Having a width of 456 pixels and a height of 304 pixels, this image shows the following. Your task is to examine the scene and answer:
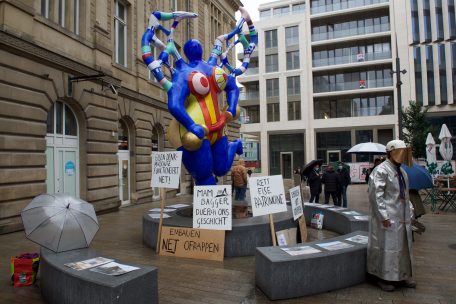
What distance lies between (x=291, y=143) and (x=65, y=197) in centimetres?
3905

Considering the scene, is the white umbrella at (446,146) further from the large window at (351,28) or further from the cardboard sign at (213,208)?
the large window at (351,28)

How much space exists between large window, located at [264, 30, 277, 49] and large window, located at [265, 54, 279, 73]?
1331mm

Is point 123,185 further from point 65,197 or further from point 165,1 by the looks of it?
point 65,197

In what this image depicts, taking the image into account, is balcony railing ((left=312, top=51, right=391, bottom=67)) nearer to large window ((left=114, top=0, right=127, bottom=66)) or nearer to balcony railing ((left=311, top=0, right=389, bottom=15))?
balcony railing ((left=311, top=0, right=389, bottom=15))

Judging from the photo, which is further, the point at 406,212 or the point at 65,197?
the point at 65,197

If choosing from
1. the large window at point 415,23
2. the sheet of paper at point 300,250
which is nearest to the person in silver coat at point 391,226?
the sheet of paper at point 300,250

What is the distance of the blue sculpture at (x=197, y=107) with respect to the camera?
7422 mm

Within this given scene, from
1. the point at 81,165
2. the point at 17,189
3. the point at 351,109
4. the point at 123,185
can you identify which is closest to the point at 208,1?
the point at 123,185

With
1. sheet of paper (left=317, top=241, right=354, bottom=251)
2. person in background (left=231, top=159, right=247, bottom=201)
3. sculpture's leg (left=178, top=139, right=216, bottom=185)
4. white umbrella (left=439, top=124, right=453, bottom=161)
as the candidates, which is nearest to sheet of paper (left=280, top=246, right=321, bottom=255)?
sheet of paper (left=317, top=241, right=354, bottom=251)

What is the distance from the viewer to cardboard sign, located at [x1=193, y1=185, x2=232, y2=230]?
6379 millimetres

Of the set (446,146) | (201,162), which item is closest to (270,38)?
(446,146)

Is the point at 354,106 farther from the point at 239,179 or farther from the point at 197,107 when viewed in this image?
the point at 197,107

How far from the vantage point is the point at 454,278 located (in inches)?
217

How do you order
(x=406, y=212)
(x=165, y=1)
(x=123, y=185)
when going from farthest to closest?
(x=165, y=1), (x=123, y=185), (x=406, y=212)
